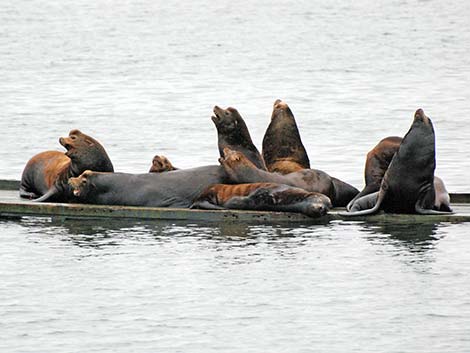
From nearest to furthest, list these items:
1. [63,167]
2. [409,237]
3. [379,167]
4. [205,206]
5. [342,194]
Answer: [409,237] < [205,206] < [379,167] < [342,194] < [63,167]

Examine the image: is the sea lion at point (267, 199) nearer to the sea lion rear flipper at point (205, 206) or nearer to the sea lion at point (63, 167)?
the sea lion rear flipper at point (205, 206)

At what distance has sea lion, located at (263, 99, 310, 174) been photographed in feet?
45.3

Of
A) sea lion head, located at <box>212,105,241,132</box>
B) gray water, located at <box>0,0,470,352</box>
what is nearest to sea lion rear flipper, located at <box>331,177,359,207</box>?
gray water, located at <box>0,0,470,352</box>

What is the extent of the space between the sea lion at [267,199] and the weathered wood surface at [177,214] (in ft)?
0.26

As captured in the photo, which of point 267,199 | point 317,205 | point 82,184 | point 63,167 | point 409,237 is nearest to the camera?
point 409,237

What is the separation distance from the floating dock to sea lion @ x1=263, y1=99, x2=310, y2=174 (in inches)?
30.6

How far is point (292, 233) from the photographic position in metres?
12.4

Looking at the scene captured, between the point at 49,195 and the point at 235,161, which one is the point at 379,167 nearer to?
the point at 235,161

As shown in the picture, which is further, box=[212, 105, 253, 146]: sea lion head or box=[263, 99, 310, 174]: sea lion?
box=[263, 99, 310, 174]: sea lion

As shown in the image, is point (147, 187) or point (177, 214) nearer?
point (177, 214)

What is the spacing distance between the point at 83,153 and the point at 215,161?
273 inches

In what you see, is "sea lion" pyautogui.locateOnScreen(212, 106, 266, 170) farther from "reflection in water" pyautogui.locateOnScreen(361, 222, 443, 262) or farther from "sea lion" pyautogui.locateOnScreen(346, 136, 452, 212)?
"reflection in water" pyautogui.locateOnScreen(361, 222, 443, 262)

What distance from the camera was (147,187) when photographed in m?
13.2

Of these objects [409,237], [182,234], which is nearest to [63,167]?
[182,234]
